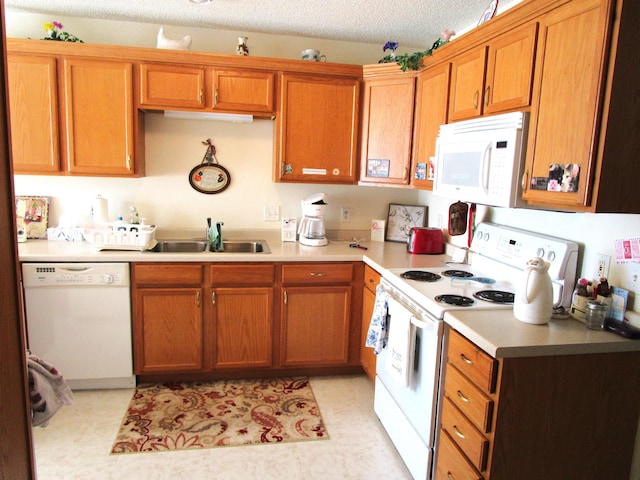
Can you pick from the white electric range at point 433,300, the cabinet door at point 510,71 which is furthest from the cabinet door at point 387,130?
the cabinet door at point 510,71

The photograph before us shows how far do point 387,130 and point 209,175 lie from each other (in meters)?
1.36

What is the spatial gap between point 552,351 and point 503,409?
0.26 m

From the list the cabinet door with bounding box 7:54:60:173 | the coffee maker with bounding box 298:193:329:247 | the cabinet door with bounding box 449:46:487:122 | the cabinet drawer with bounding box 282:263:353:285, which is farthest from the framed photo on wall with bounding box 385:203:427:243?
the cabinet door with bounding box 7:54:60:173

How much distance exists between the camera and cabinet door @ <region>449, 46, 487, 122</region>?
2.24 metres

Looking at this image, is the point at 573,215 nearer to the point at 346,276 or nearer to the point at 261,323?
the point at 346,276

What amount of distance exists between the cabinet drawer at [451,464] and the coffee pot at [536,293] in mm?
587

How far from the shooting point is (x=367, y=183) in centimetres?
327

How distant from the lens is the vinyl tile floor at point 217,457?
2203mm

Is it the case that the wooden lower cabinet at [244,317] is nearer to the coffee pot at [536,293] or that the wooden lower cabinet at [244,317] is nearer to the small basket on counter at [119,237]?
the small basket on counter at [119,237]

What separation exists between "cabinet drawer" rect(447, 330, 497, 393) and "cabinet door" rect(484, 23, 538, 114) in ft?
3.38

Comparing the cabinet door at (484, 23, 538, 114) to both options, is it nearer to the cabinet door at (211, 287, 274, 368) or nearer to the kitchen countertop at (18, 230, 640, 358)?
the kitchen countertop at (18, 230, 640, 358)

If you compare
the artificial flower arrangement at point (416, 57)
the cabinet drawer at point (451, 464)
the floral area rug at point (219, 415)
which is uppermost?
the artificial flower arrangement at point (416, 57)

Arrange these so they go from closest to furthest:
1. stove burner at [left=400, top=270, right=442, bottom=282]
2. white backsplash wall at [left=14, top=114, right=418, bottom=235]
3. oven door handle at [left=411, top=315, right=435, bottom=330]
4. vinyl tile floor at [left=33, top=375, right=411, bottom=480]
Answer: oven door handle at [left=411, top=315, right=435, bottom=330] → vinyl tile floor at [left=33, top=375, right=411, bottom=480] → stove burner at [left=400, top=270, right=442, bottom=282] → white backsplash wall at [left=14, top=114, right=418, bottom=235]

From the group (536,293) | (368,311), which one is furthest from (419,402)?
(368,311)
